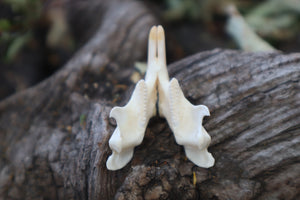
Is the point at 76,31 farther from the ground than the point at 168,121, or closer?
farther from the ground

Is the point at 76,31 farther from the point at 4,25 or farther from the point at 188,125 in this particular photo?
the point at 188,125

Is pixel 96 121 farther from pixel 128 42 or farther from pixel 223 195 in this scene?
pixel 128 42

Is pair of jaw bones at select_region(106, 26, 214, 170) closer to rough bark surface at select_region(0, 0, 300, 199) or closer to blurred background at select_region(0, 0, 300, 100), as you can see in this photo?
rough bark surface at select_region(0, 0, 300, 199)

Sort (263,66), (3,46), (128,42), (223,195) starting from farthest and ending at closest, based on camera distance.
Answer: (3,46) → (128,42) → (263,66) → (223,195)

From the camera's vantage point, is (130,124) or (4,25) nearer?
(130,124)

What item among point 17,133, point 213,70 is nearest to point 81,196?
point 17,133

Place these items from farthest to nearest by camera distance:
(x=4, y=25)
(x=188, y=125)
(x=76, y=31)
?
1. (x=76, y=31)
2. (x=4, y=25)
3. (x=188, y=125)

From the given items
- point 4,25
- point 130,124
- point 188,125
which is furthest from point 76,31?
point 188,125
